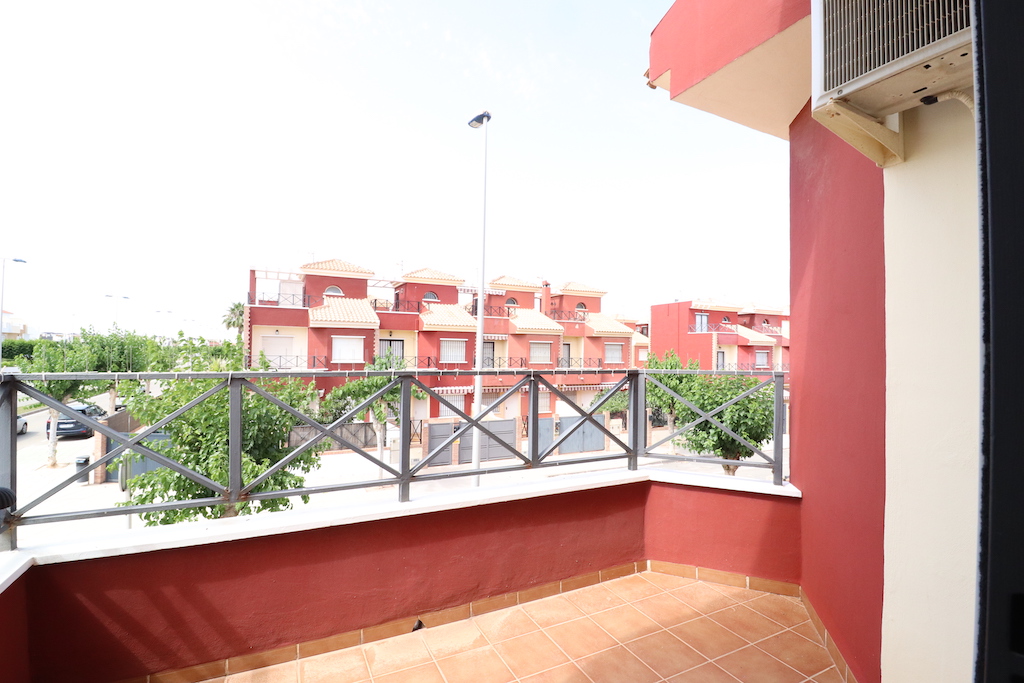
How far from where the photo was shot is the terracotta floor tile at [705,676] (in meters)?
2.00

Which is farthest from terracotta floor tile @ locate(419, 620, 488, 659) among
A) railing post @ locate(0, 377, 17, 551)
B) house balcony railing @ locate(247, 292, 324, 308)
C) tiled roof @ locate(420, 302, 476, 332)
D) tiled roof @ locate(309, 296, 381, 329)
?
house balcony railing @ locate(247, 292, 324, 308)

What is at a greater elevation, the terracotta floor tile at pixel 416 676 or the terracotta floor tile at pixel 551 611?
the terracotta floor tile at pixel 551 611

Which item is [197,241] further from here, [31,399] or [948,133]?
[948,133]

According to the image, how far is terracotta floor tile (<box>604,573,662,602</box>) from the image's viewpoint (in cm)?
267

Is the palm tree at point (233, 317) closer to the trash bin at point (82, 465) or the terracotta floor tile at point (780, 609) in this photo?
the trash bin at point (82, 465)

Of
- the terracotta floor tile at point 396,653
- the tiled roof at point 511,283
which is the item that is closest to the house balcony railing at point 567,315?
the tiled roof at point 511,283

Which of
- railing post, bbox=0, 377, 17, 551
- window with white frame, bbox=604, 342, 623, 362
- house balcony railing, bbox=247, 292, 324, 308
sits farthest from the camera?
window with white frame, bbox=604, 342, 623, 362

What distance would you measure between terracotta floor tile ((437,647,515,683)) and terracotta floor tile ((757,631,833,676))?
126 centimetres

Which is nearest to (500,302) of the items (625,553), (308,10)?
(308,10)

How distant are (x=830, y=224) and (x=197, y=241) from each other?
31.3 m

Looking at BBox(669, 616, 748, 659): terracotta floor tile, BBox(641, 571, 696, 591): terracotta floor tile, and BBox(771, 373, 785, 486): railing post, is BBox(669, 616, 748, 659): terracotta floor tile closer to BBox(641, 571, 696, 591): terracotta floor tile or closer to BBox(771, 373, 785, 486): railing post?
BBox(641, 571, 696, 591): terracotta floor tile

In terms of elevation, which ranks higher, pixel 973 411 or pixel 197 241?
pixel 197 241

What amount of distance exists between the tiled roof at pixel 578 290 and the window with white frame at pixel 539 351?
4934 mm

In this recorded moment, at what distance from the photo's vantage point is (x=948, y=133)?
1346mm
